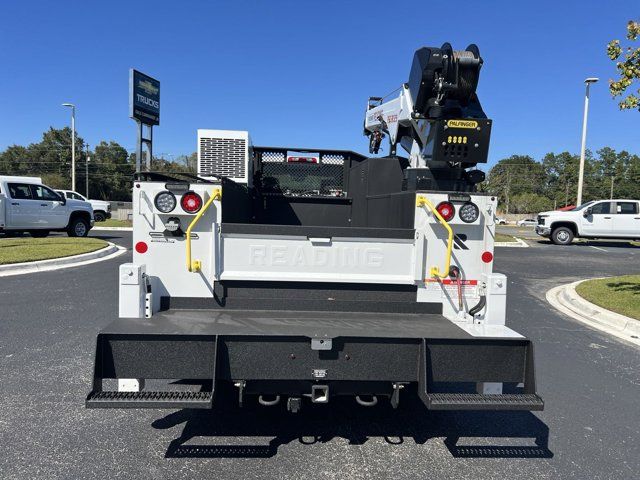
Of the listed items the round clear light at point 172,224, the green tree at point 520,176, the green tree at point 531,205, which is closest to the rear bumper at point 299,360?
the round clear light at point 172,224

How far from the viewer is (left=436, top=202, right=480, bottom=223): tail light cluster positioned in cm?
327

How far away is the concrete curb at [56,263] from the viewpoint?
34.2 feet

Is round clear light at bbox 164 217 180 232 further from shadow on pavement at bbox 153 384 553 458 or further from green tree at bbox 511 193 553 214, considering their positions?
green tree at bbox 511 193 553 214

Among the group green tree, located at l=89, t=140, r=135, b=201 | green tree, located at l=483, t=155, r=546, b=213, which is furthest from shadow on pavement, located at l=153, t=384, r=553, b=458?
green tree, located at l=483, t=155, r=546, b=213

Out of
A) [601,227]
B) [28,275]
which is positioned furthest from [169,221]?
[601,227]

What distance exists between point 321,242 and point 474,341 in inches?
48.1

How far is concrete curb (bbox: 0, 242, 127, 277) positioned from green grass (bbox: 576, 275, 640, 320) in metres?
11.9

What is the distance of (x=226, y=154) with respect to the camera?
5480 millimetres

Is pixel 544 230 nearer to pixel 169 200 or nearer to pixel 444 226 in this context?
pixel 444 226

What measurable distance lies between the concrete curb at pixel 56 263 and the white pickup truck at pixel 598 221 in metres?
19.2

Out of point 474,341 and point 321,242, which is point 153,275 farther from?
point 474,341

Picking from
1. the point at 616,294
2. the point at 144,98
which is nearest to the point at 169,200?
the point at 616,294

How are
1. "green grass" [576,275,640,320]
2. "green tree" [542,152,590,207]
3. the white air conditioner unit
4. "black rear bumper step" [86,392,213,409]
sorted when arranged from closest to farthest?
"black rear bumper step" [86,392,213,409] → the white air conditioner unit → "green grass" [576,275,640,320] → "green tree" [542,152,590,207]

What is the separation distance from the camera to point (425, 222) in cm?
329
